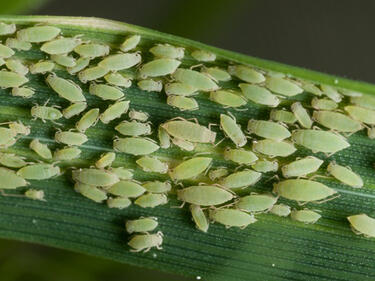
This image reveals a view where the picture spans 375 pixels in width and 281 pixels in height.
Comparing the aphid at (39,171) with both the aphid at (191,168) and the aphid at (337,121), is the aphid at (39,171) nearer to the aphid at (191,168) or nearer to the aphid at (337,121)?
the aphid at (191,168)

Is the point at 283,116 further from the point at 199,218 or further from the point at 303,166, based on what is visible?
the point at 199,218

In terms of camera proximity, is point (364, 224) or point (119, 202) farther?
point (119, 202)

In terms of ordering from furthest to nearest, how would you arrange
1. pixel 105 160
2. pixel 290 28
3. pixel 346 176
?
pixel 290 28
pixel 105 160
pixel 346 176

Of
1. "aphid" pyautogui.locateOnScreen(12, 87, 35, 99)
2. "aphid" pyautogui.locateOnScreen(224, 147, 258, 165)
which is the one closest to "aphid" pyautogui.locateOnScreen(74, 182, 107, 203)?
"aphid" pyautogui.locateOnScreen(12, 87, 35, 99)

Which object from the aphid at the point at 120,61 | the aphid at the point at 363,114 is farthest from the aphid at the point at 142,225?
the aphid at the point at 363,114

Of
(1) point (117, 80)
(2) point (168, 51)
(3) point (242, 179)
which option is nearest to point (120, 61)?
(1) point (117, 80)

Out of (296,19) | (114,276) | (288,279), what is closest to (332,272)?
(288,279)

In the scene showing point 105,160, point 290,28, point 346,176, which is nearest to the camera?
point 346,176
